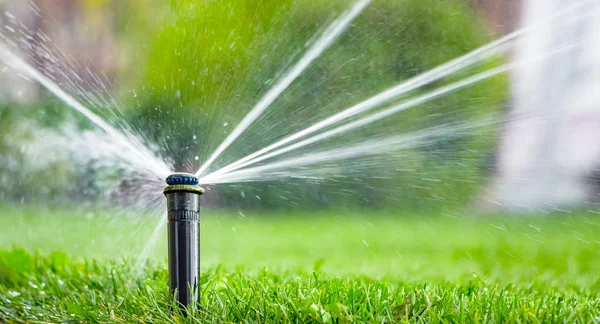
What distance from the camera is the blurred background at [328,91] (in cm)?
631

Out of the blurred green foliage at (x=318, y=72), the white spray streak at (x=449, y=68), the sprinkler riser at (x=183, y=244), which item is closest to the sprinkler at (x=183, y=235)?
the sprinkler riser at (x=183, y=244)

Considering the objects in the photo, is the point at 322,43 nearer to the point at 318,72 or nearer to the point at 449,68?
the point at 318,72

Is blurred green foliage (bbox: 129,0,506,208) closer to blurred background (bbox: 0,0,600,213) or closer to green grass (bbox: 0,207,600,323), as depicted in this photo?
blurred background (bbox: 0,0,600,213)

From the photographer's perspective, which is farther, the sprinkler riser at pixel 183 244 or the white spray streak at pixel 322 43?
the white spray streak at pixel 322 43

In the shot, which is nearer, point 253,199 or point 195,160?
point 195,160

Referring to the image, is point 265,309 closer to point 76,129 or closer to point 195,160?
point 195,160

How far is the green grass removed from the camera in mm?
1766

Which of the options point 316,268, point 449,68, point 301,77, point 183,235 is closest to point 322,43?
point 301,77

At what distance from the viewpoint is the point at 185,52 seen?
723cm

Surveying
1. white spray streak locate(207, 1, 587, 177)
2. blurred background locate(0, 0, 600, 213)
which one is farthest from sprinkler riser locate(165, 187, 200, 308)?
white spray streak locate(207, 1, 587, 177)

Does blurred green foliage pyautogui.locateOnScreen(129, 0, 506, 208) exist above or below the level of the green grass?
above

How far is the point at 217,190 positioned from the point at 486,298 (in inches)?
236

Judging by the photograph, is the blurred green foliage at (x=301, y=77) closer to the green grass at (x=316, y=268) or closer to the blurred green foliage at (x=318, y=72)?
the blurred green foliage at (x=318, y=72)

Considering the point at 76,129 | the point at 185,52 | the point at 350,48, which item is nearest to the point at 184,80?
the point at 185,52
